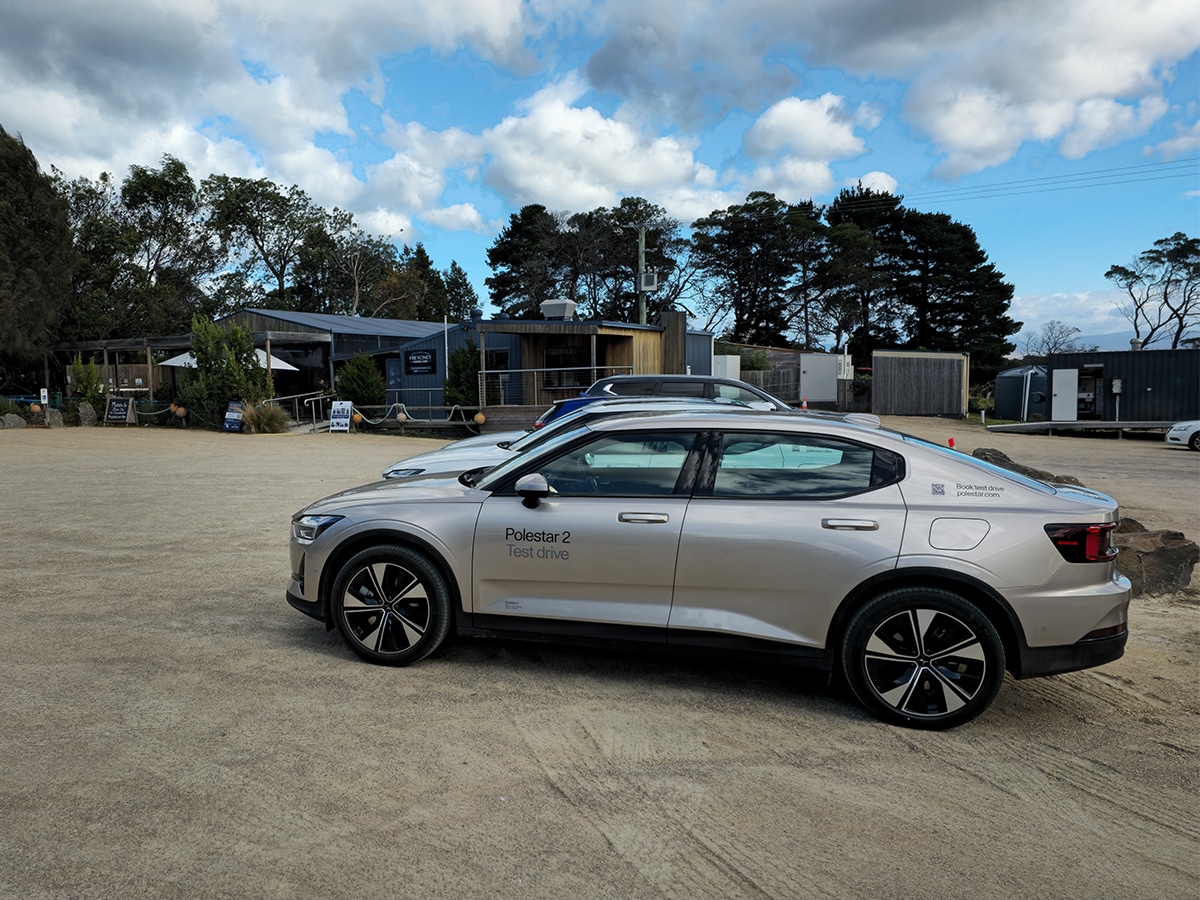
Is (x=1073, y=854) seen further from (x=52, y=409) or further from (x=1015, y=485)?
(x=52, y=409)

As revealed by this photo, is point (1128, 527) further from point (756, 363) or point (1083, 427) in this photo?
point (756, 363)

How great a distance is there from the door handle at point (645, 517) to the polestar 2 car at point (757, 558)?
0.02 metres

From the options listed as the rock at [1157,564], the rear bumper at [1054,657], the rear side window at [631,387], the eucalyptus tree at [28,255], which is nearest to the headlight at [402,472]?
the rear bumper at [1054,657]

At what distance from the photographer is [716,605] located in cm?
442

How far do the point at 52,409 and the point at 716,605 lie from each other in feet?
112

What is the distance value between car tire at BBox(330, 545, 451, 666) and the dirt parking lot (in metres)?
0.16

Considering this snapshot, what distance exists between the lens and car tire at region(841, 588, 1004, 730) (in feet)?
13.5

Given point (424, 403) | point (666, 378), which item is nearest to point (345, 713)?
point (666, 378)

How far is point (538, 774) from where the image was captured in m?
3.71

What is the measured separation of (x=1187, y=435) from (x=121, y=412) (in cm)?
3297

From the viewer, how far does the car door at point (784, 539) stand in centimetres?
423

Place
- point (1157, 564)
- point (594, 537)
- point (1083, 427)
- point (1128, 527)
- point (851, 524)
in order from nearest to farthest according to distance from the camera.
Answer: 1. point (851, 524)
2. point (594, 537)
3. point (1157, 564)
4. point (1128, 527)
5. point (1083, 427)

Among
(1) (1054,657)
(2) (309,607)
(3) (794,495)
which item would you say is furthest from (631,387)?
(1) (1054,657)

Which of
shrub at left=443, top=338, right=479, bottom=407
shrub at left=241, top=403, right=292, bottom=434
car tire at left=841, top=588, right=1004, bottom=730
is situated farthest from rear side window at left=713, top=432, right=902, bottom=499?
shrub at left=241, top=403, right=292, bottom=434
